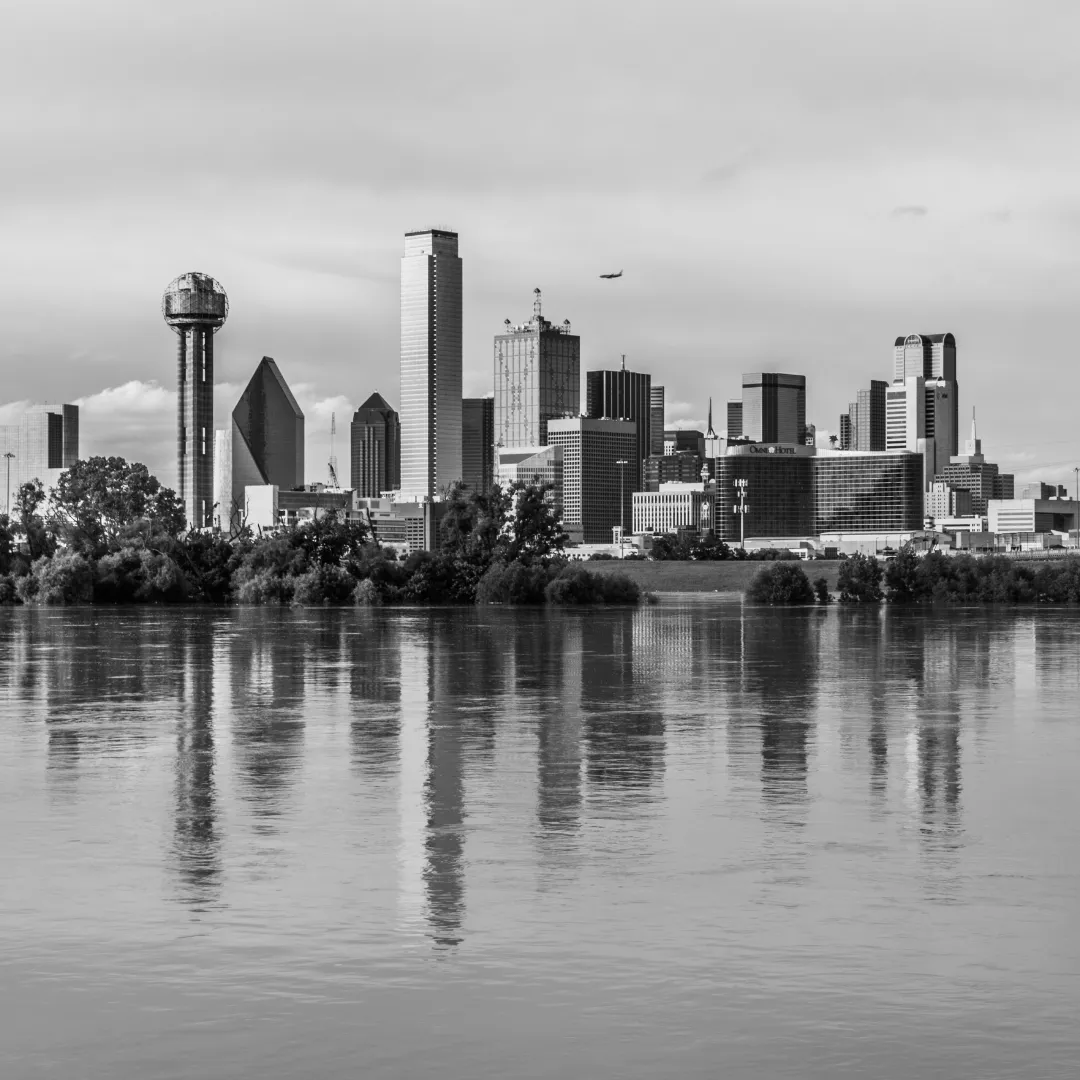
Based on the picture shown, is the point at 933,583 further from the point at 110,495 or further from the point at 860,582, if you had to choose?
the point at 110,495

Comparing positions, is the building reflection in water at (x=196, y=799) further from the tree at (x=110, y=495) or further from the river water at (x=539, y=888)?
the tree at (x=110, y=495)

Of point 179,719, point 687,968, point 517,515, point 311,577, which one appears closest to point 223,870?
point 687,968

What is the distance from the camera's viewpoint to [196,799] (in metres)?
25.3

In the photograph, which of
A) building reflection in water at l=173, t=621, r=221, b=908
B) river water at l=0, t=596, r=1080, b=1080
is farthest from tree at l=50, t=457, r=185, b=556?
river water at l=0, t=596, r=1080, b=1080

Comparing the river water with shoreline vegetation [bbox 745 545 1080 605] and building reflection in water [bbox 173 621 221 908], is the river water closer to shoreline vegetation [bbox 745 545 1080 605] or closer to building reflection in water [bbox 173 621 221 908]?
building reflection in water [bbox 173 621 221 908]

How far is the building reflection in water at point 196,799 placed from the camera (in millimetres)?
19109

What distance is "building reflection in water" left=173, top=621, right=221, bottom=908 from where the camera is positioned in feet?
62.7

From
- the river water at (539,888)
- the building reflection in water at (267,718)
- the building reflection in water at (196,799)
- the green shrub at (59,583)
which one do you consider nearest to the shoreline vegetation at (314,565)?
the green shrub at (59,583)

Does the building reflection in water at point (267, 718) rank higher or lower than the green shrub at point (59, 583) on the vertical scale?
lower

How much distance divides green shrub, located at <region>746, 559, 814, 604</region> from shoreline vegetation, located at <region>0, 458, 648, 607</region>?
1100cm

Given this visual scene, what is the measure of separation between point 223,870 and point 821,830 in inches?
315

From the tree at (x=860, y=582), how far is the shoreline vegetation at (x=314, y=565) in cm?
2085

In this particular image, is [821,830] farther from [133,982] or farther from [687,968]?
[133,982]

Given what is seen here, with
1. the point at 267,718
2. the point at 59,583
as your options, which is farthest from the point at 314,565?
the point at 267,718
